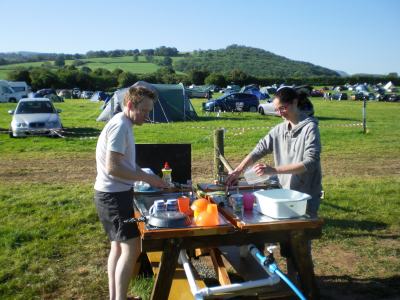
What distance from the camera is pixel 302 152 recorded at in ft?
12.1

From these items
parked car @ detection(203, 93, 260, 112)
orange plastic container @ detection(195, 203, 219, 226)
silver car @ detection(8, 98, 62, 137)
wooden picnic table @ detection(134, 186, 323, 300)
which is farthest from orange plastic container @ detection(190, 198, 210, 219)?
parked car @ detection(203, 93, 260, 112)

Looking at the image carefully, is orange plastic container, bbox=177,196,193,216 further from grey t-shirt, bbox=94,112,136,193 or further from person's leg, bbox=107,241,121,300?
person's leg, bbox=107,241,121,300

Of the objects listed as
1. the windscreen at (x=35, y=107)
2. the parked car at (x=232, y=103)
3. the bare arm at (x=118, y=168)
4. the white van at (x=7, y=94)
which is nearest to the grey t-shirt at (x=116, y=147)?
the bare arm at (x=118, y=168)

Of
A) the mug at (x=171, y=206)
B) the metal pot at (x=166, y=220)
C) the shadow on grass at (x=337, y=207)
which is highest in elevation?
the mug at (x=171, y=206)

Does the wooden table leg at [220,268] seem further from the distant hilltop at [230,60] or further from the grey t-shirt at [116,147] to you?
the distant hilltop at [230,60]

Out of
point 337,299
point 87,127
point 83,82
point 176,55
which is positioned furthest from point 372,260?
point 176,55

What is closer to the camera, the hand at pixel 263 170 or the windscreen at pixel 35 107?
the hand at pixel 263 170

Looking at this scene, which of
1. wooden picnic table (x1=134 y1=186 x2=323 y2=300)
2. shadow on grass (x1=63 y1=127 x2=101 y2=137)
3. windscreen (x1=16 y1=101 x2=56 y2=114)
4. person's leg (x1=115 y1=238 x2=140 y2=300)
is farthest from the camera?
shadow on grass (x1=63 y1=127 x2=101 y2=137)

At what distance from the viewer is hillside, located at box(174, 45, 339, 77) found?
123 meters

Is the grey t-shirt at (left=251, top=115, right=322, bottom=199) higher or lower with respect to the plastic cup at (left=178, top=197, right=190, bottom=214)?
higher

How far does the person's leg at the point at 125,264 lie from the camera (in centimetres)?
332

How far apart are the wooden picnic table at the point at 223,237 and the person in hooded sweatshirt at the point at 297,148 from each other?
41cm

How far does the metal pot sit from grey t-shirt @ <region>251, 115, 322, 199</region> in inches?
42.8

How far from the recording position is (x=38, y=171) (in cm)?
1006
